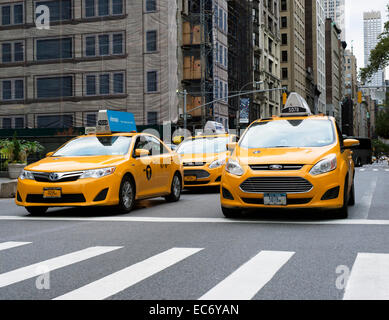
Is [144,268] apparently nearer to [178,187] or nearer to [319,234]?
[319,234]

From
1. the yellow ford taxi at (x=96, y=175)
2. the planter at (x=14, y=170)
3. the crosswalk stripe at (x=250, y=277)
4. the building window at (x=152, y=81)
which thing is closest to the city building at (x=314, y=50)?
the building window at (x=152, y=81)

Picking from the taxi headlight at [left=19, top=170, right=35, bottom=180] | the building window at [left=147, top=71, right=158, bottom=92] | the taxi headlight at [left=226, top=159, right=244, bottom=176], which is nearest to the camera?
the taxi headlight at [left=226, top=159, right=244, bottom=176]

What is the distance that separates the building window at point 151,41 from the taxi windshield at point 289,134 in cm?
3799

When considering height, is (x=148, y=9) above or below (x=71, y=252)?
above

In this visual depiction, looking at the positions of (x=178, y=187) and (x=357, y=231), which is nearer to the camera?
(x=357, y=231)

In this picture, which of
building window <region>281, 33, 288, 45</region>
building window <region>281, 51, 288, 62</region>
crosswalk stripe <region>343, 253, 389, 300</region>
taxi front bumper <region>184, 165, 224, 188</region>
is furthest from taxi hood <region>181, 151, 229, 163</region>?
building window <region>281, 33, 288, 45</region>

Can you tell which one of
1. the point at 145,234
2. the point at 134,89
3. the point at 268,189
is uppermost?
the point at 134,89

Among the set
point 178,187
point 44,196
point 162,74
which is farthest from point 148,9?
point 44,196

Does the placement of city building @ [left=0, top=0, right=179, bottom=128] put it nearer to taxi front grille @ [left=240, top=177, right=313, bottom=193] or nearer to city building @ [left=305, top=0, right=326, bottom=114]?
taxi front grille @ [left=240, top=177, right=313, bottom=193]

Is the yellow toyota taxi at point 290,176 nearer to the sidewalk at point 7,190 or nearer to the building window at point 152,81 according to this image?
the sidewalk at point 7,190

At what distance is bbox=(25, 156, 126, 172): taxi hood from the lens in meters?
10.1

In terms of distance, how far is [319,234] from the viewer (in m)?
7.66

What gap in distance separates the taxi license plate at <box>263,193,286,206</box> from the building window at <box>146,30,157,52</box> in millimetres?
40097

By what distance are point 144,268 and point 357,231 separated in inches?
142
